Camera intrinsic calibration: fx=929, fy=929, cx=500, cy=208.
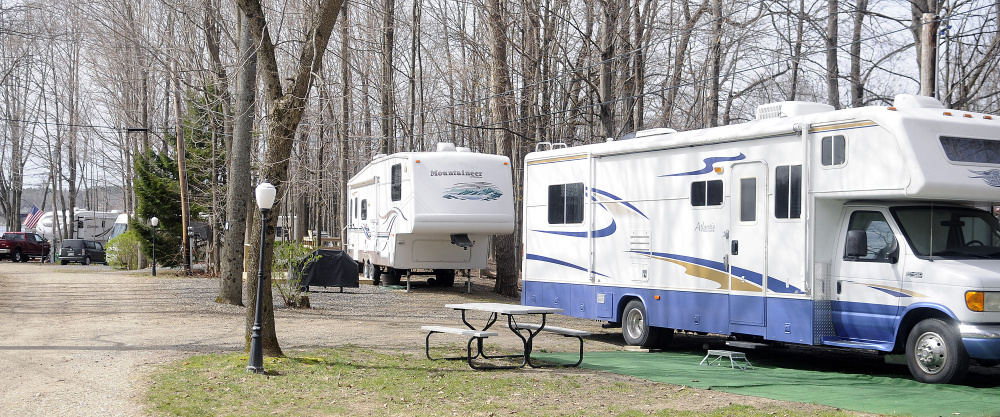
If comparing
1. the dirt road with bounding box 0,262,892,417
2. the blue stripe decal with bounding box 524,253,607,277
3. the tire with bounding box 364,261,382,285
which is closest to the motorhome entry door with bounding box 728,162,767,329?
the dirt road with bounding box 0,262,892,417

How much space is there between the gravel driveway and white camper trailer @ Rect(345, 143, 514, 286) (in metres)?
0.97

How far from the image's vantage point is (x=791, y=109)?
11.2 metres

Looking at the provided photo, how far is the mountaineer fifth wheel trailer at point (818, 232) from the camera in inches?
379

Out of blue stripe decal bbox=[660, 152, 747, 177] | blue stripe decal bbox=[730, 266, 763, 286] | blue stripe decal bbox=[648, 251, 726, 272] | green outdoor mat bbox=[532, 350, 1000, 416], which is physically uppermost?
blue stripe decal bbox=[660, 152, 747, 177]

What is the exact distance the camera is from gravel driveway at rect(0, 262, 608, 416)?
29.8ft

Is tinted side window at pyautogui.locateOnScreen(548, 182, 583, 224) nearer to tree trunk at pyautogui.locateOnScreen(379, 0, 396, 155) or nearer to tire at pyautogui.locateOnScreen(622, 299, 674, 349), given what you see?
tire at pyautogui.locateOnScreen(622, 299, 674, 349)

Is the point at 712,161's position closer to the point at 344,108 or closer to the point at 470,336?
the point at 470,336

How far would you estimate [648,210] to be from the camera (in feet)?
42.7

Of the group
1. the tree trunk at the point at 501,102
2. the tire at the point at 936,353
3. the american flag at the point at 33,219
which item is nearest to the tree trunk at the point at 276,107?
the tire at the point at 936,353

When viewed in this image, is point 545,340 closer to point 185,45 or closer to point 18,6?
point 18,6

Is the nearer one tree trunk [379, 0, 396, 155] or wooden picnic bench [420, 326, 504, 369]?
wooden picnic bench [420, 326, 504, 369]

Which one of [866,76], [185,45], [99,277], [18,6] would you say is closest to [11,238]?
[99,277]

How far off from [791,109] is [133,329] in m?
10.2

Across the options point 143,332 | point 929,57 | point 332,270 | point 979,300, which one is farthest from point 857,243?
point 332,270
